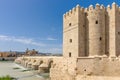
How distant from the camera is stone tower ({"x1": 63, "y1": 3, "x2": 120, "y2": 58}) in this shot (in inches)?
850

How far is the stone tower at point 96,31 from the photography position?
21594mm

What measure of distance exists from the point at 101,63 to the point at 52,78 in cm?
652

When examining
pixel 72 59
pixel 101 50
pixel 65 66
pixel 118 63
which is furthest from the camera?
pixel 101 50

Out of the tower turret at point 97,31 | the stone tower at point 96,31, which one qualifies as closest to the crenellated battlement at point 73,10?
the stone tower at point 96,31

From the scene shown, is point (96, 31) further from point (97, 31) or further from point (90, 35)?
point (90, 35)

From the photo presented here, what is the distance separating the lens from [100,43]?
71.7 ft

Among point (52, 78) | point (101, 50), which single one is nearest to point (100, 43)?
point (101, 50)

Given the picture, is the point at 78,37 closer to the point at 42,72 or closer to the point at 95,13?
the point at 95,13

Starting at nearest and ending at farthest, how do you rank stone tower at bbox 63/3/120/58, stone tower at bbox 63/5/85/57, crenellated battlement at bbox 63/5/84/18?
stone tower at bbox 63/3/120/58 < stone tower at bbox 63/5/85/57 < crenellated battlement at bbox 63/5/84/18

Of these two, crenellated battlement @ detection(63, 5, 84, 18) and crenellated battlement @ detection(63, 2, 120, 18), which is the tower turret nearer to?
crenellated battlement @ detection(63, 2, 120, 18)

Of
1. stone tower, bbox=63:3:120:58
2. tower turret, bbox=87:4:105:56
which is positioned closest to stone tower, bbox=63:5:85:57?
stone tower, bbox=63:3:120:58

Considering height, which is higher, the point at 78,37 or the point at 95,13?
the point at 95,13

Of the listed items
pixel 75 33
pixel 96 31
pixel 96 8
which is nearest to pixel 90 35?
pixel 96 31

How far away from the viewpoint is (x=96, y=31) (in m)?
22.0
